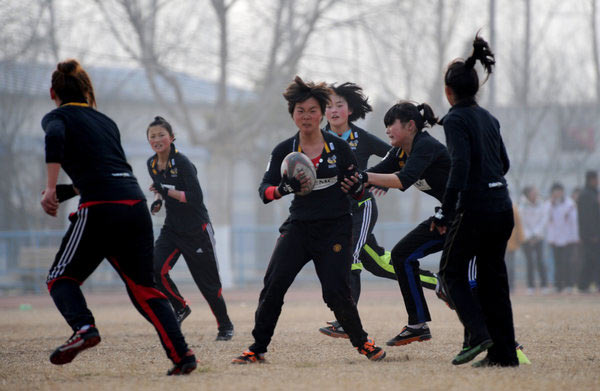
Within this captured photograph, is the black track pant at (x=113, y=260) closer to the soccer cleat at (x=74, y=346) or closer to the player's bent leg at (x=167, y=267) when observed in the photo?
the soccer cleat at (x=74, y=346)

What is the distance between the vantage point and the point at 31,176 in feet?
79.7

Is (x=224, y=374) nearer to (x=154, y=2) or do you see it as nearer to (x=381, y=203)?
(x=154, y=2)

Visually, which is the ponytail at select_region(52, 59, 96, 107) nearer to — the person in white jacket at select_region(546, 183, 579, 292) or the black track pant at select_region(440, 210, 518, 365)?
the black track pant at select_region(440, 210, 518, 365)

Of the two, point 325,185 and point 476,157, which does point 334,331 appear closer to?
point 325,185

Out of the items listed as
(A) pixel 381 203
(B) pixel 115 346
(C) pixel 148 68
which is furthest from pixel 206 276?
(A) pixel 381 203

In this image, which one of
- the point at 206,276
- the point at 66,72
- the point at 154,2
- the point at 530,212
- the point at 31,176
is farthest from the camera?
the point at 31,176

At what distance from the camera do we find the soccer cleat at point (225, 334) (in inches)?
330

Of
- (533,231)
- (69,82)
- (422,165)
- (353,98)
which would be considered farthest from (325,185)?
(533,231)

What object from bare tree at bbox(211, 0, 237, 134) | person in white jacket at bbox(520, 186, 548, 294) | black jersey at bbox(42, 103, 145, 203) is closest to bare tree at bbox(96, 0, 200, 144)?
bare tree at bbox(211, 0, 237, 134)

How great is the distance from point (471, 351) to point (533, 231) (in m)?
12.1

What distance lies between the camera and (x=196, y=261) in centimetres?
854

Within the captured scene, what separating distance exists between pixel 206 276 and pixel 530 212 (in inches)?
416

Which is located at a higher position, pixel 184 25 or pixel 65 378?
pixel 184 25

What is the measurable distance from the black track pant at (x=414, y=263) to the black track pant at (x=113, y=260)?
2146mm
